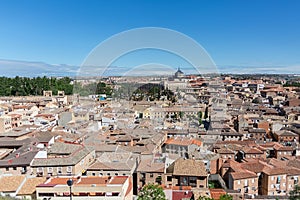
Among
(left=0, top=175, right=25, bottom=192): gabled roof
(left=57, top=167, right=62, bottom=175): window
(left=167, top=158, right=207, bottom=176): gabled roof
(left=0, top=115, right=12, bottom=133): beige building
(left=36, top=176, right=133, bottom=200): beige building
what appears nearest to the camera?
(left=36, top=176, right=133, bottom=200): beige building

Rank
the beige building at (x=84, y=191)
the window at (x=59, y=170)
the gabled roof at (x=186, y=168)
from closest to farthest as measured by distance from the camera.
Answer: the beige building at (x=84, y=191)
the gabled roof at (x=186, y=168)
the window at (x=59, y=170)

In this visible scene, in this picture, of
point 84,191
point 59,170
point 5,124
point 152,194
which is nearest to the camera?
point 84,191

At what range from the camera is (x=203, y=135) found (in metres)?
13.6

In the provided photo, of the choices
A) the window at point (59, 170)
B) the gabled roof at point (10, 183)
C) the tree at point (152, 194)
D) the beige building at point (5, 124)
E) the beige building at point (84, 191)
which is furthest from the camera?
the beige building at point (5, 124)

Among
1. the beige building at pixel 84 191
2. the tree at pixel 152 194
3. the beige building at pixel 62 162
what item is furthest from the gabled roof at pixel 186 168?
the beige building at pixel 62 162

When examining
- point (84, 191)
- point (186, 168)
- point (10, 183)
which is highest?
point (84, 191)

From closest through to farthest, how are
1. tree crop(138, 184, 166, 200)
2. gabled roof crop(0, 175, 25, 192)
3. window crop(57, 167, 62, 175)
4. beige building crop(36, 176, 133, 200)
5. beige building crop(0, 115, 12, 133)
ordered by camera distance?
beige building crop(36, 176, 133, 200) < tree crop(138, 184, 166, 200) < gabled roof crop(0, 175, 25, 192) < window crop(57, 167, 62, 175) < beige building crop(0, 115, 12, 133)

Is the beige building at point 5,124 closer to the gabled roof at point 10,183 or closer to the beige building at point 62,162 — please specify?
the beige building at point 62,162

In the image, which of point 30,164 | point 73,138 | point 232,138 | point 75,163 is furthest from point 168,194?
point 232,138

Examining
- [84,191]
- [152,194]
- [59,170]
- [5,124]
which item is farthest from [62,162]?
[5,124]

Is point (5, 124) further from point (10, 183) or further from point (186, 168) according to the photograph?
point (186, 168)

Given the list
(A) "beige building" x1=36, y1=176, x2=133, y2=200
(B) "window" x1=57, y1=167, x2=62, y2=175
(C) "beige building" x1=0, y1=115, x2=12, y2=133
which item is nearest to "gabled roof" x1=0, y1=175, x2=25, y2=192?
(A) "beige building" x1=36, y1=176, x2=133, y2=200

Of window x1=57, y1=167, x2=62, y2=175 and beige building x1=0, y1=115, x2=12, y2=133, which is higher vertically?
beige building x1=0, y1=115, x2=12, y2=133

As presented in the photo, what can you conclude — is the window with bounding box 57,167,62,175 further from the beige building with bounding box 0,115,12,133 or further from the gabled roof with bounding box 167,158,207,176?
the beige building with bounding box 0,115,12,133
